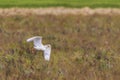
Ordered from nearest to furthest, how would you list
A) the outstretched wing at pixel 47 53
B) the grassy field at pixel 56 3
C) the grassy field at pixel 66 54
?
the grassy field at pixel 66 54 → the outstretched wing at pixel 47 53 → the grassy field at pixel 56 3

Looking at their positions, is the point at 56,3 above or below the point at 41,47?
below

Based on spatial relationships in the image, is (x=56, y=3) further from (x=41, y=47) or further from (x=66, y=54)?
(x=41, y=47)

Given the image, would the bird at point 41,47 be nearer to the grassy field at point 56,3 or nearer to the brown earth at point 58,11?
the brown earth at point 58,11

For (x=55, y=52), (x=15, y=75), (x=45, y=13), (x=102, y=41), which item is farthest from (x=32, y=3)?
Result: (x=15, y=75)

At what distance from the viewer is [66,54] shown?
1007 centimetres

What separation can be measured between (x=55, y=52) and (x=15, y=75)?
2313 mm

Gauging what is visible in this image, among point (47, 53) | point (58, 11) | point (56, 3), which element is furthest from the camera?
point (56, 3)

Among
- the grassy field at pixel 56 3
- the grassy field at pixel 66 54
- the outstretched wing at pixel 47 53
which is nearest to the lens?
the grassy field at pixel 66 54

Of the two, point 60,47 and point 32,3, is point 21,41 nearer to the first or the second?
point 60,47

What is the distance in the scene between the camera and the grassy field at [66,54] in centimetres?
815

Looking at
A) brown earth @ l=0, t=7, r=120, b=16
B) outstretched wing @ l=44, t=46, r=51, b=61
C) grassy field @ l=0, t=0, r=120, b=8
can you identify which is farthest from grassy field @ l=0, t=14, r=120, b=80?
grassy field @ l=0, t=0, r=120, b=8

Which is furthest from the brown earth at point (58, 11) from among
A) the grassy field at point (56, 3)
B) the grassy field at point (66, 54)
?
the grassy field at point (66, 54)

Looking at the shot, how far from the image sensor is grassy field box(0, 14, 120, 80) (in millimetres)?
8148

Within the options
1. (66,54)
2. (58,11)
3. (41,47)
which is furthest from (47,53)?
(58,11)
